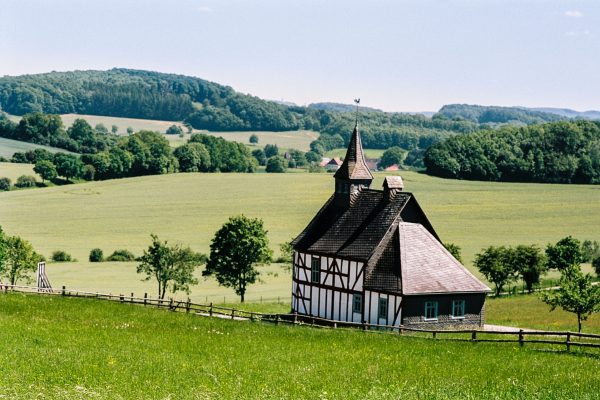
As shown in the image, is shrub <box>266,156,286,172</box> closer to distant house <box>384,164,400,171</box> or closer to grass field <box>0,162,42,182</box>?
distant house <box>384,164,400,171</box>

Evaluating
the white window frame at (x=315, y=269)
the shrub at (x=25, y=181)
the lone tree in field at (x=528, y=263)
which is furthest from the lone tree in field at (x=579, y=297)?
the shrub at (x=25, y=181)

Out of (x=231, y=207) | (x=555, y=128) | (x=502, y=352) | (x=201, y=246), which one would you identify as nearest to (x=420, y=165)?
(x=555, y=128)

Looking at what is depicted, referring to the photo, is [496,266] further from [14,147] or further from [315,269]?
[14,147]

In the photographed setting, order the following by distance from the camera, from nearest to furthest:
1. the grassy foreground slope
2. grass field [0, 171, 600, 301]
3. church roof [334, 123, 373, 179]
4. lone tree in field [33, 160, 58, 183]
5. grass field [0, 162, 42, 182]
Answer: the grassy foreground slope
church roof [334, 123, 373, 179]
grass field [0, 171, 600, 301]
grass field [0, 162, 42, 182]
lone tree in field [33, 160, 58, 183]

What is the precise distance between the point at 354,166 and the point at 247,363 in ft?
94.6

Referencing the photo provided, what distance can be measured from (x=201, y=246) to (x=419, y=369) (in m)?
62.9

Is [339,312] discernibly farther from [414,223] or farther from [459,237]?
[459,237]

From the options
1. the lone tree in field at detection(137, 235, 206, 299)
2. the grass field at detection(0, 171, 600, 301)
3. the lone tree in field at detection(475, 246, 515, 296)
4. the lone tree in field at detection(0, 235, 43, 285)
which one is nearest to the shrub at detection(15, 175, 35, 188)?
the grass field at detection(0, 171, 600, 301)

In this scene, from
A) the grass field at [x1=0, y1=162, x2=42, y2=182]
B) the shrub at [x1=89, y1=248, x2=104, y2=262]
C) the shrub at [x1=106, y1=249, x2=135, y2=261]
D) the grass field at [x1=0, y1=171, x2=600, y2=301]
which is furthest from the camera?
the grass field at [x1=0, y1=162, x2=42, y2=182]

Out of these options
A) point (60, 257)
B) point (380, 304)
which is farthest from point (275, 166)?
point (380, 304)

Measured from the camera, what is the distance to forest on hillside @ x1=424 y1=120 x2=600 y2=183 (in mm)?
146250

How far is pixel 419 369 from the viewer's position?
3203 centimetres

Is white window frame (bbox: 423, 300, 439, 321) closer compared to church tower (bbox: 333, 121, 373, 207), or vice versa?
white window frame (bbox: 423, 300, 439, 321)

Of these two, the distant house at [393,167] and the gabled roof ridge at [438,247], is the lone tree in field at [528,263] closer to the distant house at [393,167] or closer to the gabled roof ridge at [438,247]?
the gabled roof ridge at [438,247]
